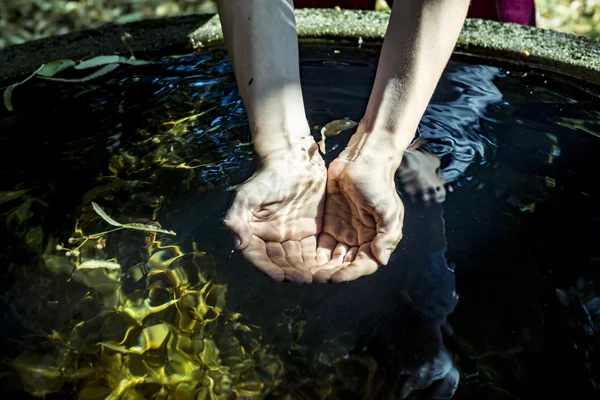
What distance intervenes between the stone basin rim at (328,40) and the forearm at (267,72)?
0.86m

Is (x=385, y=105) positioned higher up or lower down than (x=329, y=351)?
higher up

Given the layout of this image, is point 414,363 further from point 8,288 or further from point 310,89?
point 310,89

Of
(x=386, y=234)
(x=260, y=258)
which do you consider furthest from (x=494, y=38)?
(x=260, y=258)

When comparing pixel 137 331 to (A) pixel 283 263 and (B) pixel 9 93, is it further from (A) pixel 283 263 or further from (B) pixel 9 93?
(B) pixel 9 93

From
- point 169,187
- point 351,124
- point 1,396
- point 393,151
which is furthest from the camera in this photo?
point 351,124

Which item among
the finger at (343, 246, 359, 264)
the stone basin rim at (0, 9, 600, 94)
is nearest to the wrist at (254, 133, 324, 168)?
the finger at (343, 246, 359, 264)

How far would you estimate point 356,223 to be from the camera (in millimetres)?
1401

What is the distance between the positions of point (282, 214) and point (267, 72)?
49 cm

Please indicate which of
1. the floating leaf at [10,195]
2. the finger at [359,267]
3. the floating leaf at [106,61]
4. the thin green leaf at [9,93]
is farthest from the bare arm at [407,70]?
the thin green leaf at [9,93]

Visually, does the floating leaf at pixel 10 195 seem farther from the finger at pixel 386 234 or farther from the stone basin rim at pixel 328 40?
the finger at pixel 386 234

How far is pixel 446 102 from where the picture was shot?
2004 mm

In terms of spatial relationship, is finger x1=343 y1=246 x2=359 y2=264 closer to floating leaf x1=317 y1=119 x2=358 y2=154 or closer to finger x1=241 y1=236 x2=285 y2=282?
finger x1=241 y1=236 x2=285 y2=282

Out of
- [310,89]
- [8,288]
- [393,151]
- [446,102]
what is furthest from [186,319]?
[446,102]

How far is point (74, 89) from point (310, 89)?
1027 mm
